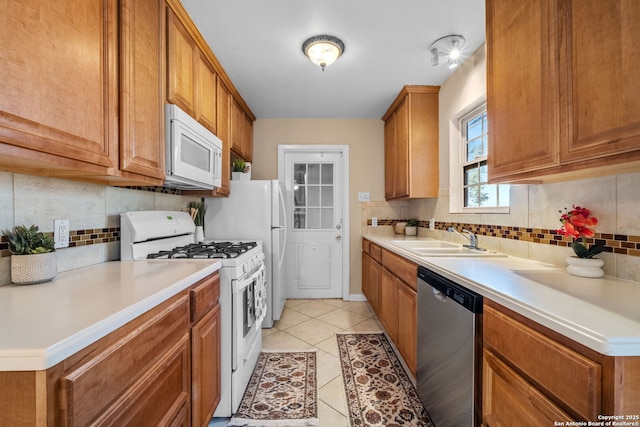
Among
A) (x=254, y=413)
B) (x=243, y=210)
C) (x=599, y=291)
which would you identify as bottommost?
(x=254, y=413)

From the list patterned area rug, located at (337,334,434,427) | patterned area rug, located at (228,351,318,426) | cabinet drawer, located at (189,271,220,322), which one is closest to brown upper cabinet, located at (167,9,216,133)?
cabinet drawer, located at (189,271,220,322)

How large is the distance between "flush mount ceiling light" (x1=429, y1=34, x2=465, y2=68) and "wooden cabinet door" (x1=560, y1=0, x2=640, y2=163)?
989 mm

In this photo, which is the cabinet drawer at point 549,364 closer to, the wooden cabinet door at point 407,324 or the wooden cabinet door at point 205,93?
the wooden cabinet door at point 407,324

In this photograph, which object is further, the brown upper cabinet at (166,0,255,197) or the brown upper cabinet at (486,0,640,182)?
the brown upper cabinet at (166,0,255,197)

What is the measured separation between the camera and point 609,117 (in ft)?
2.89

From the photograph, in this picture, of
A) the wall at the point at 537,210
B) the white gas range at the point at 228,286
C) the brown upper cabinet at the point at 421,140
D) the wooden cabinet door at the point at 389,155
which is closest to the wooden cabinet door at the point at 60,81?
the white gas range at the point at 228,286

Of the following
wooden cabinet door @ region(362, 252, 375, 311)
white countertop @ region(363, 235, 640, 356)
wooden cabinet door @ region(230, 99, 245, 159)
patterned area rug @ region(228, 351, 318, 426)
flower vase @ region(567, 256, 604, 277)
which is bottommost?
patterned area rug @ region(228, 351, 318, 426)

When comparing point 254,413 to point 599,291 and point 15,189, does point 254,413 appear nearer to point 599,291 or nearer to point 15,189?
point 15,189

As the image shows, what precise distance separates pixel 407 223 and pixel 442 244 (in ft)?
2.69

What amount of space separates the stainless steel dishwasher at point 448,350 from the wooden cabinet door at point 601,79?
675 mm

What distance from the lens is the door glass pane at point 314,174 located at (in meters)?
3.66

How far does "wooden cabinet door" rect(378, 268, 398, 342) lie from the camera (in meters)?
2.14

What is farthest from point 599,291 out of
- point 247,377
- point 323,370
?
point 247,377

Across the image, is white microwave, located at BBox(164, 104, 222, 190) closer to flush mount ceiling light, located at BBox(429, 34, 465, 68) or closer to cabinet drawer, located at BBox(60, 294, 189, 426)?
cabinet drawer, located at BBox(60, 294, 189, 426)
